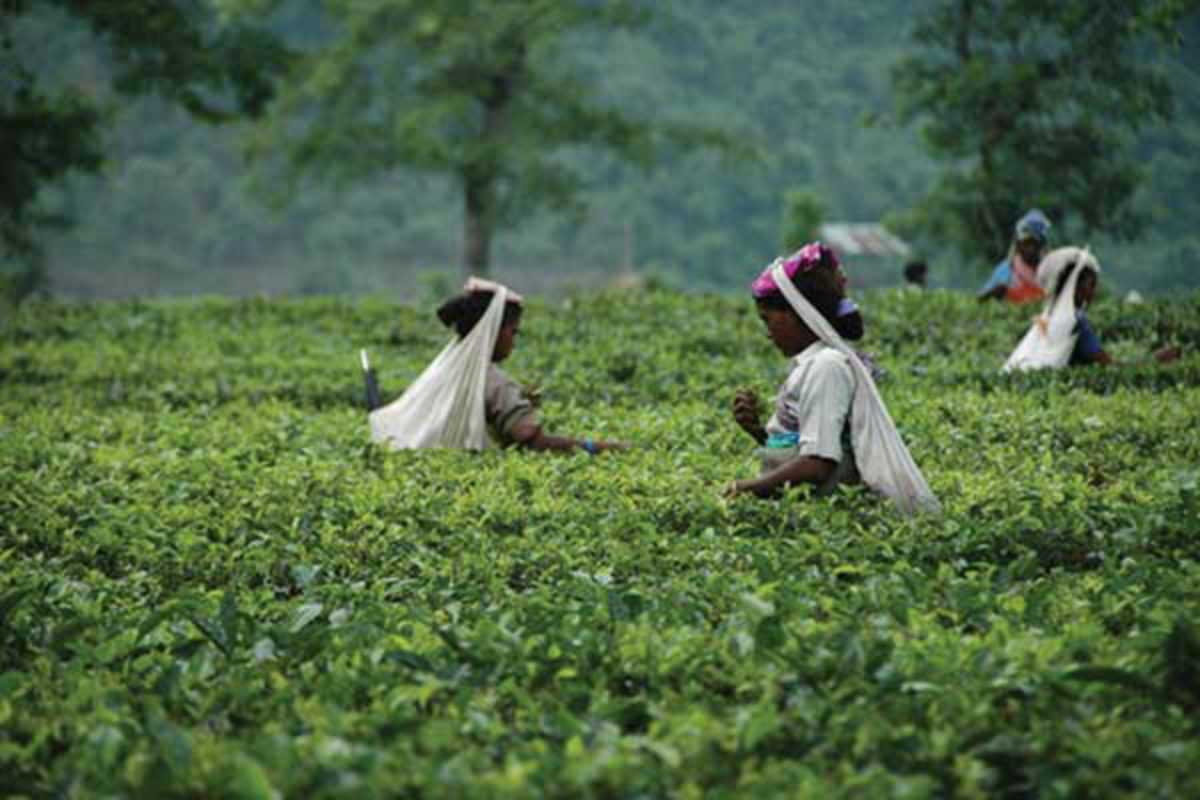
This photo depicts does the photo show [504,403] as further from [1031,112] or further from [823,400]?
[1031,112]

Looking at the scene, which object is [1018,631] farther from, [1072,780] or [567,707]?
[567,707]

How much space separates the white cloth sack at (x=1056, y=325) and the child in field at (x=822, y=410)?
448 centimetres

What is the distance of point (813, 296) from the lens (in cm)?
571

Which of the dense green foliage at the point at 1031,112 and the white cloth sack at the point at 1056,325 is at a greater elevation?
the dense green foliage at the point at 1031,112

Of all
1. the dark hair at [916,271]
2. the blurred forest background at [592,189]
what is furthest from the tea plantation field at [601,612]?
the blurred forest background at [592,189]

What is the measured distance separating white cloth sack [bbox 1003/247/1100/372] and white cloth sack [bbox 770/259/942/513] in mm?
4542

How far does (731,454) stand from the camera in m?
7.18

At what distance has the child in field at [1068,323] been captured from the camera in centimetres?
973

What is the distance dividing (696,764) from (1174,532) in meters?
2.64

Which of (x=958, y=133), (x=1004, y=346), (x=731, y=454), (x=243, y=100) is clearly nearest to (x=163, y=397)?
(x=731, y=454)

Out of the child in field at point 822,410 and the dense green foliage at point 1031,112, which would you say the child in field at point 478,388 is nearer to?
the child in field at point 822,410

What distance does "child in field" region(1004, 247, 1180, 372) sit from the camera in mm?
9734

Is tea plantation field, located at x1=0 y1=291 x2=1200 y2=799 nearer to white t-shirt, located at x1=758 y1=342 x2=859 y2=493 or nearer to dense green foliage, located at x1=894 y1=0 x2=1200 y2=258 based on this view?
white t-shirt, located at x1=758 y1=342 x2=859 y2=493

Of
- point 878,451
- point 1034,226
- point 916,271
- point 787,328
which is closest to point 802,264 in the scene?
point 787,328
